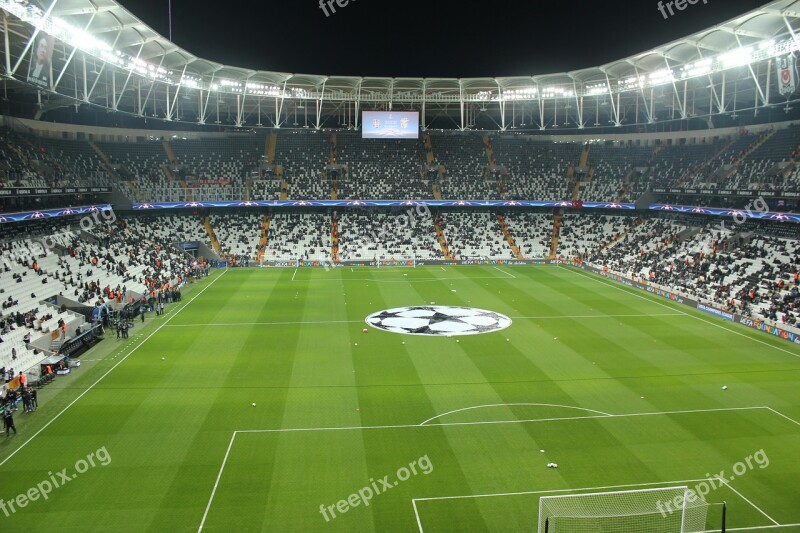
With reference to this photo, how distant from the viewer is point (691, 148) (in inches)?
2815

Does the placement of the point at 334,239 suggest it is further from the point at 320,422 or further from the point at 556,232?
the point at 320,422

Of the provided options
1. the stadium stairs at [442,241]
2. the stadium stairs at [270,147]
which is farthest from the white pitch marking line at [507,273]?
the stadium stairs at [270,147]

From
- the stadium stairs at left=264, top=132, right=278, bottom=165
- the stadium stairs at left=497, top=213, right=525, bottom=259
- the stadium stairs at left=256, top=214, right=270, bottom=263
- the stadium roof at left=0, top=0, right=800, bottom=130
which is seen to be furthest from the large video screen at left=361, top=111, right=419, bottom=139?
Result: the stadium stairs at left=256, top=214, right=270, bottom=263

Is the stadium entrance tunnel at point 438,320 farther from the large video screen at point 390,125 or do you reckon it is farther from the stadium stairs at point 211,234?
the large video screen at point 390,125

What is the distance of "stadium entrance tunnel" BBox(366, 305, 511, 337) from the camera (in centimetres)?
→ 3792

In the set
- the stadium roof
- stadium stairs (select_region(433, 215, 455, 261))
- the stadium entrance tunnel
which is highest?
the stadium roof

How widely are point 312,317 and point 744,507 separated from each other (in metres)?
28.7

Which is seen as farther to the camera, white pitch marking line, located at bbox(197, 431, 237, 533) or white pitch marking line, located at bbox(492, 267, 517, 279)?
white pitch marking line, located at bbox(492, 267, 517, 279)

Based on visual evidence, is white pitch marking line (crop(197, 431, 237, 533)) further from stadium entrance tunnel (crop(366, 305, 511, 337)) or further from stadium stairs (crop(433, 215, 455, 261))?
stadium stairs (crop(433, 215, 455, 261))

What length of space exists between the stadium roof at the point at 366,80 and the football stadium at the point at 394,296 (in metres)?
0.42

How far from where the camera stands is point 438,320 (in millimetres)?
40438

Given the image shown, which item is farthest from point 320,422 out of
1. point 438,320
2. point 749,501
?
point 438,320

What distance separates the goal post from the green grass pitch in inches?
32.7

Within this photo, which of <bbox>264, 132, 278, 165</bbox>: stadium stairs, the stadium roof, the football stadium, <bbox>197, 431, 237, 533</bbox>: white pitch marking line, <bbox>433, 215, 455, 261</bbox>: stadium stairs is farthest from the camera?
<bbox>264, 132, 278, 165</bbox>: stadium stairs
